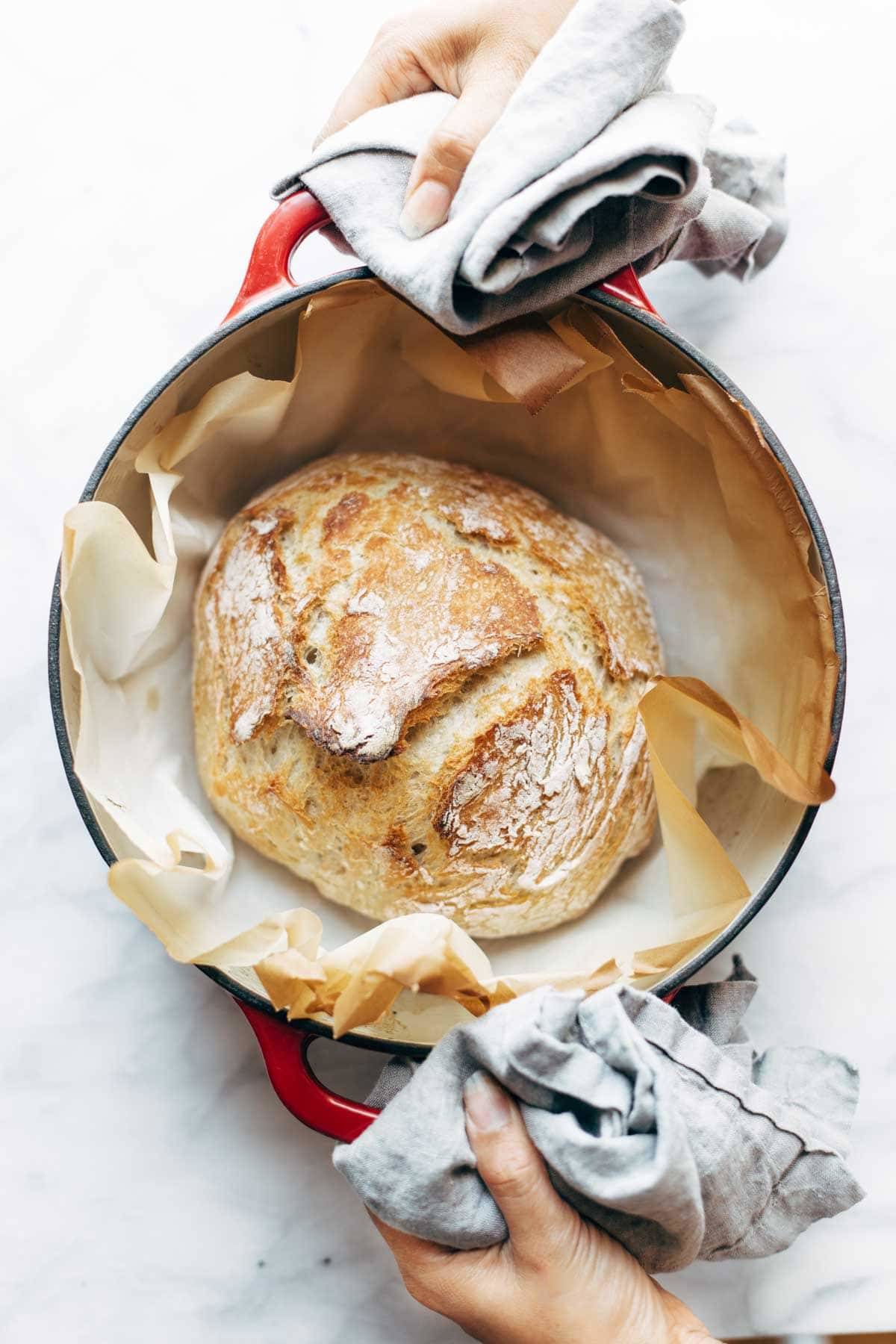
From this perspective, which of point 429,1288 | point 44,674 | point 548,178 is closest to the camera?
point 548,178

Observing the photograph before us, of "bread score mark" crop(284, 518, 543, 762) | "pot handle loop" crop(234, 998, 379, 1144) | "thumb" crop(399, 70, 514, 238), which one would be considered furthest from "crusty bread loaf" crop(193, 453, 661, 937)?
"thumb" crop(399, 70, 514, 238)

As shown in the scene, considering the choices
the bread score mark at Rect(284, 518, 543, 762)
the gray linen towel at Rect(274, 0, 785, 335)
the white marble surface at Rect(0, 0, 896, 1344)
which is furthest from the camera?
the white marble surface at Rect(0, 0, 896, 1344)

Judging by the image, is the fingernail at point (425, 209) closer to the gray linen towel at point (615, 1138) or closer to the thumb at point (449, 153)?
the thumb at point (449, 153)

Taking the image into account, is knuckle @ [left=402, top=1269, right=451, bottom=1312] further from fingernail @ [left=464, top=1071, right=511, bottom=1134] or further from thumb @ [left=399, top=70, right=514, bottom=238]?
thumb @ [left=399, top=70, right=514, bottom=238]

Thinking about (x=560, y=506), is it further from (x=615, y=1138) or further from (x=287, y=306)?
(x=615, y=1138)

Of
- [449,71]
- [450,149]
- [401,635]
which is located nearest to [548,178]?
[450,149]

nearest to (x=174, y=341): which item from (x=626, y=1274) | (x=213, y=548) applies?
(x=213, y=548)

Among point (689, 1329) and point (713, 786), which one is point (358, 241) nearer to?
point (713, 786)
